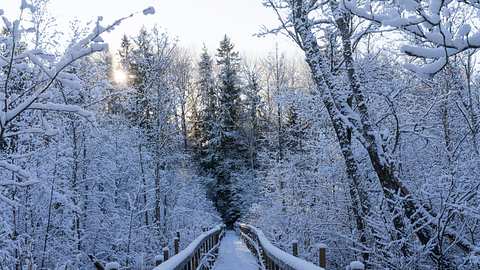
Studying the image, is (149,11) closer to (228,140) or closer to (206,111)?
(228,140)

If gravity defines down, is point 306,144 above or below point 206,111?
below

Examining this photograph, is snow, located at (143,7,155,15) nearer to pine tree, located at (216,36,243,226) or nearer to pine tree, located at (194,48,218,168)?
pine tree, located at (216,36,243,226)

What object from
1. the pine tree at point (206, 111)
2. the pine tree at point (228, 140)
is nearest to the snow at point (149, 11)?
the pine tree at point (228, 140)

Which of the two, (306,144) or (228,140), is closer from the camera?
(306,144)

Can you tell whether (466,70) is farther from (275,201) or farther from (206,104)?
(206,104)

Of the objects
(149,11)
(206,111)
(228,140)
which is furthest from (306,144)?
(206,111)

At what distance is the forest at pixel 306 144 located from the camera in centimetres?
319

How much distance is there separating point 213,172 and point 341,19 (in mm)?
34168

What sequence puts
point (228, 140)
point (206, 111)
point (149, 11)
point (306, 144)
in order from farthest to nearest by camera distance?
1. point (206, 111)
2. point (228, 140)
3. point (306, 144)
4. point (149, 11)

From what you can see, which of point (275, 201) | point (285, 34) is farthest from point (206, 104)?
point (285, 34)

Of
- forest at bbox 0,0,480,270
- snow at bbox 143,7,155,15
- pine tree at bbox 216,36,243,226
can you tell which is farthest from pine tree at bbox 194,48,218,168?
snow at bbox 143,7,155,15

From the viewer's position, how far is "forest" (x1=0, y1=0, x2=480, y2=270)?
126 inches

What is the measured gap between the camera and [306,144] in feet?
58.0

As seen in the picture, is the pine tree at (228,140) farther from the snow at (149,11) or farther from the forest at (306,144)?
the snow at (149,11)
